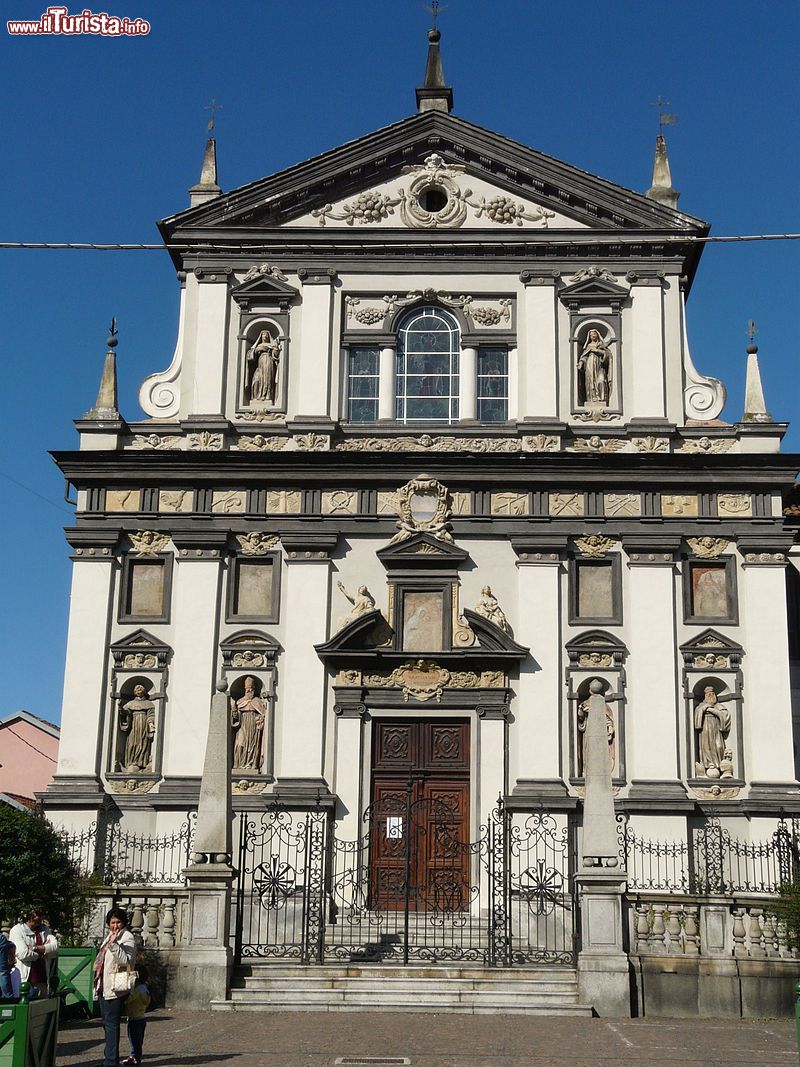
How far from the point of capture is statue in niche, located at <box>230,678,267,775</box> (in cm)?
2512

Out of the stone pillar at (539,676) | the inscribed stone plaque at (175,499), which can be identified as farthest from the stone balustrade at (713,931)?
the inscribed stone plaque at (175,499)

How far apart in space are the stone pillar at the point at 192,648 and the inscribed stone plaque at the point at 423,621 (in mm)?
3502

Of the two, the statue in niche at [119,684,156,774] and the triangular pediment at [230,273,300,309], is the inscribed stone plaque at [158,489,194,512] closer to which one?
the statue in niche at [119,684,156,774]

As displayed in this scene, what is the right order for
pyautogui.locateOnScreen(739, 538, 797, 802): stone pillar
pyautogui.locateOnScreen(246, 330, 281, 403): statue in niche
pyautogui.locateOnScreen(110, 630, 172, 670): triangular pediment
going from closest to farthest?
pyautogui.locateOnScreen(739, 538, 797, 802): stone pillar
pyautogui.locateOnScreen(110, 630, 172, 670): triangular pediment
pyautogui.locateOnScreen(246, 330, 281, 403): statue in niche

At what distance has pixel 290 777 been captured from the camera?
979 inches

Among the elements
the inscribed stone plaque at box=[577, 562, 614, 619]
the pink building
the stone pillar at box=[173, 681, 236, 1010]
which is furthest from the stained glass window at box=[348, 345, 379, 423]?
the pink building

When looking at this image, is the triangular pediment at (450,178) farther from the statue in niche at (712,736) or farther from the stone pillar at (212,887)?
the stone pillar at (212,887)

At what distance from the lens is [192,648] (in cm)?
2570

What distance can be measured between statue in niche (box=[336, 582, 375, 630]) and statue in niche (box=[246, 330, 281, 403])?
422 cm

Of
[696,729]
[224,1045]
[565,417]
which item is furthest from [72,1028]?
Answer: [565,417]

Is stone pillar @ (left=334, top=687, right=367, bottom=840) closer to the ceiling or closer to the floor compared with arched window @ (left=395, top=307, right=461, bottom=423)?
closer to the floor

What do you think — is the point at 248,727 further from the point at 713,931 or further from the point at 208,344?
the point at 713,931

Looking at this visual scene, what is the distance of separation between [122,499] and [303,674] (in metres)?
4.88

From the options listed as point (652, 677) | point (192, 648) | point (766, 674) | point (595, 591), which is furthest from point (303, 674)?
point (766, 674)
